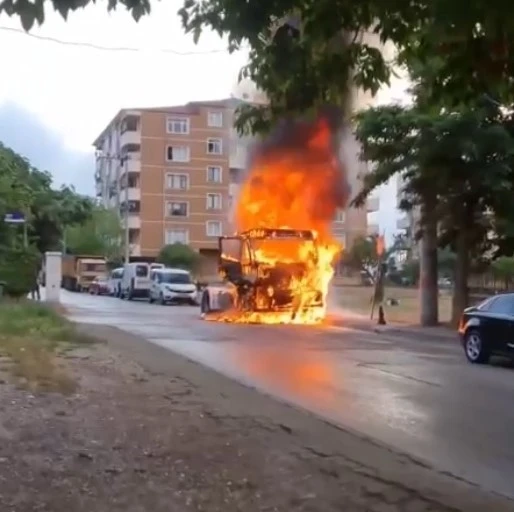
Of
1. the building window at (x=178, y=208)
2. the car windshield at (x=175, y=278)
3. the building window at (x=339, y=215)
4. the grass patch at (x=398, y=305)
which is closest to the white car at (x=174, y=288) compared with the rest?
the car windshield at (x=175, y=278)

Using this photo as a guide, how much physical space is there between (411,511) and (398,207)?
74.2 feet

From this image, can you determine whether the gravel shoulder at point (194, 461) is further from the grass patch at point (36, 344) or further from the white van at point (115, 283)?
the white van at point (115, 283)

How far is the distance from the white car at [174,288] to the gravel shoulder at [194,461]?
3612 cm

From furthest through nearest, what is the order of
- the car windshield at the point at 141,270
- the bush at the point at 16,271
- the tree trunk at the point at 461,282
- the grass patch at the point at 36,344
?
1. the car windshield at the point at 141,270
2. the bush at the point at 16,271
3. the tree trunk at the point at 461,282
4. the grass patch at the point at 36,344

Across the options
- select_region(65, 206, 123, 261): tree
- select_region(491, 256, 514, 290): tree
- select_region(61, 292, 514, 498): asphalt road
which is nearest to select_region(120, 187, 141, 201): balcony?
select_region(65, 206, 123, 261): tree

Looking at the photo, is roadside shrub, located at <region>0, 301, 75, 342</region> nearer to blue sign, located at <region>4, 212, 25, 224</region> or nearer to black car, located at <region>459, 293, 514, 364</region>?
blue sign, located at <region>4, 212, 25, 224</region>

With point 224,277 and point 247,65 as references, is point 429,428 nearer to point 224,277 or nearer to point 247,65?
point 247,65

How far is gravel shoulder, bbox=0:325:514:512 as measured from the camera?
6719mm

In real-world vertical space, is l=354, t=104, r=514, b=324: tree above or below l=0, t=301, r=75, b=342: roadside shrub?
above

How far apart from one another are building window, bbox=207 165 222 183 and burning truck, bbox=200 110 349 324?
45754 millimetres

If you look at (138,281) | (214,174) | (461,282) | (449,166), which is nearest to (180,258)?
(214,174)

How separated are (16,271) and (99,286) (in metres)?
31.2

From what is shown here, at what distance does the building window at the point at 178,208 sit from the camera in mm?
81188

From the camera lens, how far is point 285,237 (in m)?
31.8
